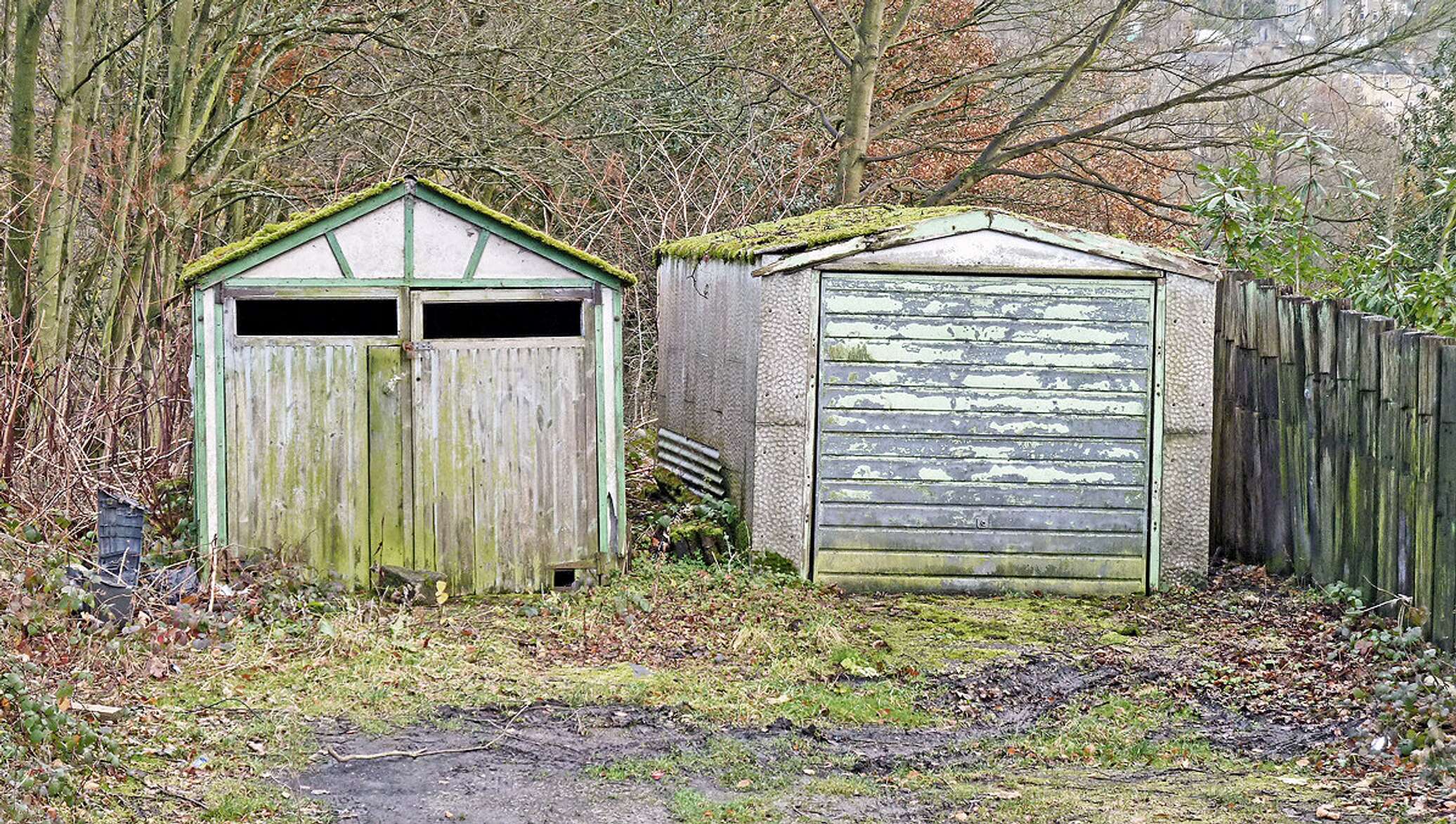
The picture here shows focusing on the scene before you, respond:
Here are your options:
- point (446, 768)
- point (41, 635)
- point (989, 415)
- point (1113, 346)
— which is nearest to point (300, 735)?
point (446, 768)

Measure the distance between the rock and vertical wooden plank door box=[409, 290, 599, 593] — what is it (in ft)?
0.35

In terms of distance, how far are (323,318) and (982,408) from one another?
445cm

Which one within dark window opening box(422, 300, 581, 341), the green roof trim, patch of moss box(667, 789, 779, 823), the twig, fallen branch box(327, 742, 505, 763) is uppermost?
the green roof trim

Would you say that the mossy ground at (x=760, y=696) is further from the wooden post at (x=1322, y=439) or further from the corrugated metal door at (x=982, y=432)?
the wooden post at (x=1322, y=439)

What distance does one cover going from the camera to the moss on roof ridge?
9844 millimetres

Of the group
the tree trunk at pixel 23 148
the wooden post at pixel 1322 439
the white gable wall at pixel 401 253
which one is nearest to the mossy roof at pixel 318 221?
the white gable wall at pixel 401 253

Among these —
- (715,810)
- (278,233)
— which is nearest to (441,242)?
(278,233)

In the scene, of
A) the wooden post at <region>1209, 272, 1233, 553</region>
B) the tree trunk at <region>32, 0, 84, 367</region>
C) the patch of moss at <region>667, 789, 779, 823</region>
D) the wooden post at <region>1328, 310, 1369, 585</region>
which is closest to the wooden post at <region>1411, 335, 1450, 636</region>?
the wooden post at <region>1328, 310, 1369, 585</region>

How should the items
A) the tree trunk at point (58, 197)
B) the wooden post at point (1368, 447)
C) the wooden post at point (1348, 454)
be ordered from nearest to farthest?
the wooden post at point (1368, 447)
the wooden post at point (1348, 454)
the tree trunk at point (58, 197)

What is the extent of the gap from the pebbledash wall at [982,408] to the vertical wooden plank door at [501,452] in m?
1.26

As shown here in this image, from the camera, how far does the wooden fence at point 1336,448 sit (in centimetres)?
749

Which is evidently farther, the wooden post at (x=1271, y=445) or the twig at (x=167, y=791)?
the wooden post at (x=1271, y=445)

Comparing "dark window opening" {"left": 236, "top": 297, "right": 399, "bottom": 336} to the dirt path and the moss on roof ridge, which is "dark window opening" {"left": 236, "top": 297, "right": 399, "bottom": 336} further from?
the dirt path

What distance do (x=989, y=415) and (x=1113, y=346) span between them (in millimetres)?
916
